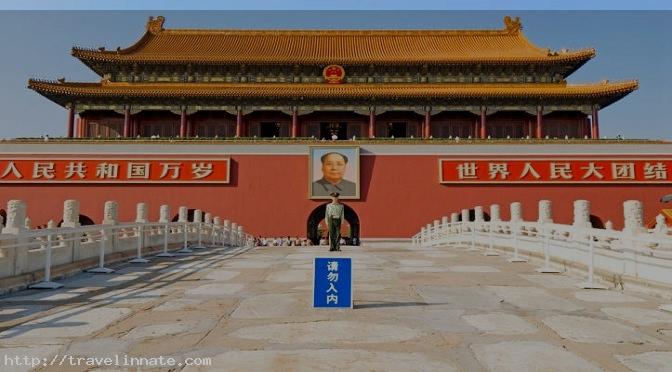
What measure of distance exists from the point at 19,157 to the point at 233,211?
10.3 metres

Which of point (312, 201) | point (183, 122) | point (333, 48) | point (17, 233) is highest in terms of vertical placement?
point (333, 48)

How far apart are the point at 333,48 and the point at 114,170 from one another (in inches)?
579

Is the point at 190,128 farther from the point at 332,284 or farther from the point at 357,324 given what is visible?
the point at 357,324

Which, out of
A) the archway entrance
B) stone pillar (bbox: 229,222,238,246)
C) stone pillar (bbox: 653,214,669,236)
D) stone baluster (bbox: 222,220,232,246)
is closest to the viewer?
stone pillar (bbox: 653,214,669,236)

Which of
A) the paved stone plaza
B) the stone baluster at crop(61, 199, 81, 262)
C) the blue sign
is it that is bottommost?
the paved stone plaza

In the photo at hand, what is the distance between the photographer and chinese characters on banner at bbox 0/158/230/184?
22594mm

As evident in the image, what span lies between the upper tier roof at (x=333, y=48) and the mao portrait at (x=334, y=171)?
6639 millimetres

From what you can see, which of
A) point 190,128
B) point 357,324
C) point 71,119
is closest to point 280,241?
point 190,128

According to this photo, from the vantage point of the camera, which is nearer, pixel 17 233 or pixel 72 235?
pixel 17 233

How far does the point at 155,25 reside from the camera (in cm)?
3070

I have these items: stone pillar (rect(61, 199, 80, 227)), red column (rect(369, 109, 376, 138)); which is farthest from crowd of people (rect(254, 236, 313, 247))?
stone pillar (rect(61, 199, 80, 227))

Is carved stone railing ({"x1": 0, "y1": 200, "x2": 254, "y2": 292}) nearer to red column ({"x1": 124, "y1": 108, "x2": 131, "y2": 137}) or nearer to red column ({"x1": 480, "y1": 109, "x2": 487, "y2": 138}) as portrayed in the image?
red column ({"x1": 124, "y1": 108, "x2": 131, "y2": 137})

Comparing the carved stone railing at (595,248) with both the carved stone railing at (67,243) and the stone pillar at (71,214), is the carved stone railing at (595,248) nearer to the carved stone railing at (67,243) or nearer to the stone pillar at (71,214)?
the carved stone railing at (67,243)

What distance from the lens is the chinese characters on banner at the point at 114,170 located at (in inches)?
890
